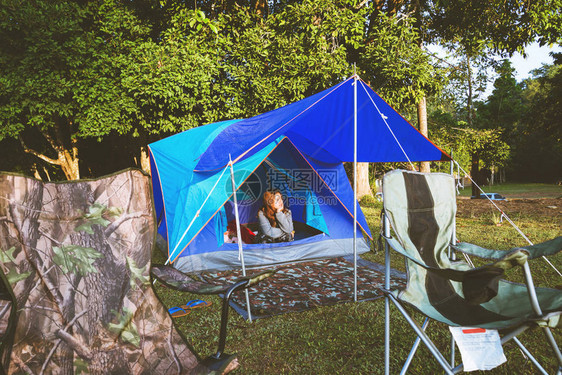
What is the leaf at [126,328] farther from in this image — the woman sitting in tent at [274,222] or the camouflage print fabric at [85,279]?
the woman sitting in tent at [274,222]

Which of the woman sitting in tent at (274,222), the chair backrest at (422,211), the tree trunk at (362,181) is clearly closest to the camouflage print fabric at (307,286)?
the woman sitting in tent at (274,222)

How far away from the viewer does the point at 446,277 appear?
143 centimetres

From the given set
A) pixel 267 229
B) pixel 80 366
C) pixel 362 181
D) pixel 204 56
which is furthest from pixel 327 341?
pixel 362 181

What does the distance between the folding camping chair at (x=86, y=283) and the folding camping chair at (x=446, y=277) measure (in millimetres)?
793

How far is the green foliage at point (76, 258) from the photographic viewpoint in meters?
1.46

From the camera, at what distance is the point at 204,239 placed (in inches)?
175

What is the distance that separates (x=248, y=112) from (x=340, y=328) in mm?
6106

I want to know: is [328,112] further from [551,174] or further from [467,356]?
[551,174]

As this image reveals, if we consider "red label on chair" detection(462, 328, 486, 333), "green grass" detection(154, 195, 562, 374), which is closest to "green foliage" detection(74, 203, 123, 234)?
"green grass" detection(154, 195, 562, 374)

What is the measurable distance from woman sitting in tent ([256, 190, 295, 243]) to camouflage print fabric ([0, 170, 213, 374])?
10.5 feet

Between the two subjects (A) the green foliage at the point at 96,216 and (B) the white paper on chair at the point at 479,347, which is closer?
(B) the white paper on chair at the point at 479,347

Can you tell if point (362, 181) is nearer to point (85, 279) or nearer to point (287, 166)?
point (287, 166)

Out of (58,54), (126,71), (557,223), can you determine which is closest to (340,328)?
(557,223)

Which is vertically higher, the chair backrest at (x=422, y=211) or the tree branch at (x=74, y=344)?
the chair backrest at (x=422, y=211)
